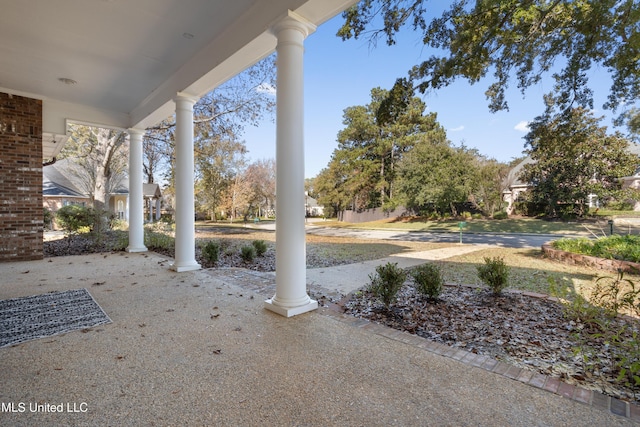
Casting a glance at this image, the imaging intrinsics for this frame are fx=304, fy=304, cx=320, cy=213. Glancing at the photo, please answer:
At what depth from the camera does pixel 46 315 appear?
3.02m

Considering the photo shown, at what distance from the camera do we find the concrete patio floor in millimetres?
1554

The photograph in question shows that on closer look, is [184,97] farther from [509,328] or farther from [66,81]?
[509,328]

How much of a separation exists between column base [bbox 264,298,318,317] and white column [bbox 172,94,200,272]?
2.40 m

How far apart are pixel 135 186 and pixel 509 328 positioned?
7.62m

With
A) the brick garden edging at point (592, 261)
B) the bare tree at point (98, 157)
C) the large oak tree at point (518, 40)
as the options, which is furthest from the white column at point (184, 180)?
the brick garden edging at point (592, 261)

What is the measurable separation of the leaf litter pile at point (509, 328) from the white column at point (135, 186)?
19.0 ft

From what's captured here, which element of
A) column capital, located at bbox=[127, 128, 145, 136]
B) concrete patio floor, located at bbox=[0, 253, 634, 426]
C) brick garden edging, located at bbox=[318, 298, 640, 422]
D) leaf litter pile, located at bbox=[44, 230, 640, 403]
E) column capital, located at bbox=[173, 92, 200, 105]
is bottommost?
leaf litter pile, located at bbox=[44, 230, 640, 403]

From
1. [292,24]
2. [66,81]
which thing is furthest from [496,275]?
[66,81]

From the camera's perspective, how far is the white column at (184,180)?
4836mm

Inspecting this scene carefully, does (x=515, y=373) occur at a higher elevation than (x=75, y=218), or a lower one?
lower

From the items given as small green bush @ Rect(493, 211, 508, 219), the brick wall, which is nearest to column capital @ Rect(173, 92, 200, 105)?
the brick wall

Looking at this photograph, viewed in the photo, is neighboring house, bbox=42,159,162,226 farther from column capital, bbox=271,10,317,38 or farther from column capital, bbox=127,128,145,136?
column capital, bbox=271,10,317,38

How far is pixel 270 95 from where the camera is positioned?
10242 millimetres

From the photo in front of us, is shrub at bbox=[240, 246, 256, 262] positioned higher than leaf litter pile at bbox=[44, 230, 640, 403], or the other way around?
shrub at bbox=[240, 246, 256, 262]
